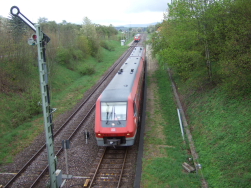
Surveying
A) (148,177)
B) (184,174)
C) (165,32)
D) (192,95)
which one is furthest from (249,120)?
(165,32)

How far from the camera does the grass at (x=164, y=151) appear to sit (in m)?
9.51

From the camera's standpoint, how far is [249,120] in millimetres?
11461

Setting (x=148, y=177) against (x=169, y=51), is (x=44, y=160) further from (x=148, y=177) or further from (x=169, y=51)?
(x=169, y=51)

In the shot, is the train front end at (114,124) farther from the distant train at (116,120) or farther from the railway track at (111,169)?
the railway track at (111,169)

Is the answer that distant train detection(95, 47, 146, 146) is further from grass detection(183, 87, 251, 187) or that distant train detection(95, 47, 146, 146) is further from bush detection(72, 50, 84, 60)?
bush detection(72, 50, 84, 60)

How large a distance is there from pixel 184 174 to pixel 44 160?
20.9ft

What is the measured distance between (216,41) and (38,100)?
13.0m

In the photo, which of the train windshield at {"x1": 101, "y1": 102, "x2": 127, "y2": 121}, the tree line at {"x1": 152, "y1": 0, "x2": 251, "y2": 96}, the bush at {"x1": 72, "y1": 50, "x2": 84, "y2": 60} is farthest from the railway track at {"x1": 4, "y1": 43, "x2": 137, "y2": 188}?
the bush at {"x1": 72, "y1": 50, "x2": 84, "y2": 60}

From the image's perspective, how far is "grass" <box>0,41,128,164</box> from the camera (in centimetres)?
1302

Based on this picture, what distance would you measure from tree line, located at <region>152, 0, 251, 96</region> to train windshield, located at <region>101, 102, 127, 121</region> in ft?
19.7

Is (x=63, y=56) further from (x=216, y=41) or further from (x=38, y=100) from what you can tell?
(x=216, y=41)

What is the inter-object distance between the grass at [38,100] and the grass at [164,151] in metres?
6.45

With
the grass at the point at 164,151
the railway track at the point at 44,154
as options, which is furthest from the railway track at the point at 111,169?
the railway track at the point at 44,154

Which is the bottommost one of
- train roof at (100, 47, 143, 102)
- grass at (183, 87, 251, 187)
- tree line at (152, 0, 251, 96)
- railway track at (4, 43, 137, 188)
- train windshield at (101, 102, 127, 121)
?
railway track at (4, 43, 137, 188)
